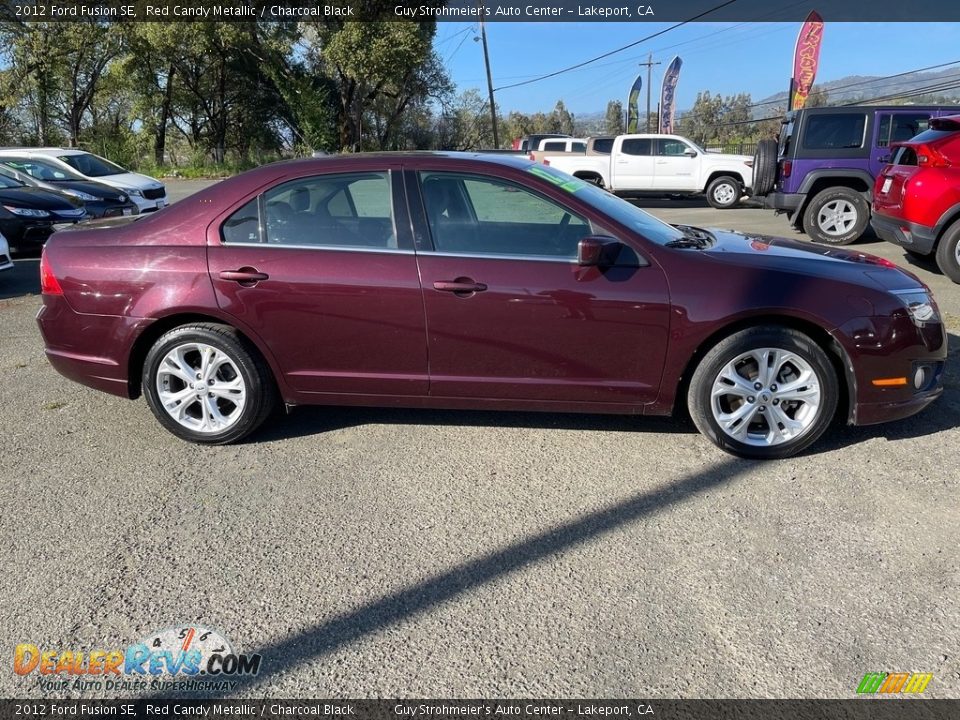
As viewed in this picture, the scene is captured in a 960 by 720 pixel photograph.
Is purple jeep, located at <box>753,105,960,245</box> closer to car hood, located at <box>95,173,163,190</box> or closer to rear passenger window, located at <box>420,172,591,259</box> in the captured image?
rear passenger window, located at <box>420,172,591,259</box>

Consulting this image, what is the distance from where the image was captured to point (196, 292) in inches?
150

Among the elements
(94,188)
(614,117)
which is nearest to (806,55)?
(94,188)

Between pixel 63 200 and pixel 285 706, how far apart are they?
11.7 metres

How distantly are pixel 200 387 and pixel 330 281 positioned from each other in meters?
0.98

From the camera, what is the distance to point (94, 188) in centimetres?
1346

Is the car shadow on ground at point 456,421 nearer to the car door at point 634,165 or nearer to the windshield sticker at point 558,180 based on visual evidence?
the windshield sticker at point 558,180

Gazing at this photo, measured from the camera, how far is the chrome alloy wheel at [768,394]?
3.65 metres

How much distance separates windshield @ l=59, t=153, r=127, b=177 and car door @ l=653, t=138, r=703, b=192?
12437mm

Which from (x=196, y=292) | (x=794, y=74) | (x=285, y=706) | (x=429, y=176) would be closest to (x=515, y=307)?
(x=429, y=176)

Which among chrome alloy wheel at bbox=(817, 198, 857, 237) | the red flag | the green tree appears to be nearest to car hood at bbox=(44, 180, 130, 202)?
chrome alloy wheel at bbox=(817, 198, 857, 237)

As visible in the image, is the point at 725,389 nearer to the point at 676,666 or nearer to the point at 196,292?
the point at 676,666

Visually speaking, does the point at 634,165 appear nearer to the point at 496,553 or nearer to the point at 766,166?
the point at 766,166

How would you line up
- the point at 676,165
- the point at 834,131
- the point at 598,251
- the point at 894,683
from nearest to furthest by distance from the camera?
the point at 894,683 < the point at 598,251 < the point at 834,131 < the point at 676,165

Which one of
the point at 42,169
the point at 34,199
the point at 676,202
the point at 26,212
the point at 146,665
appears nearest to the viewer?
the point at 146,665
